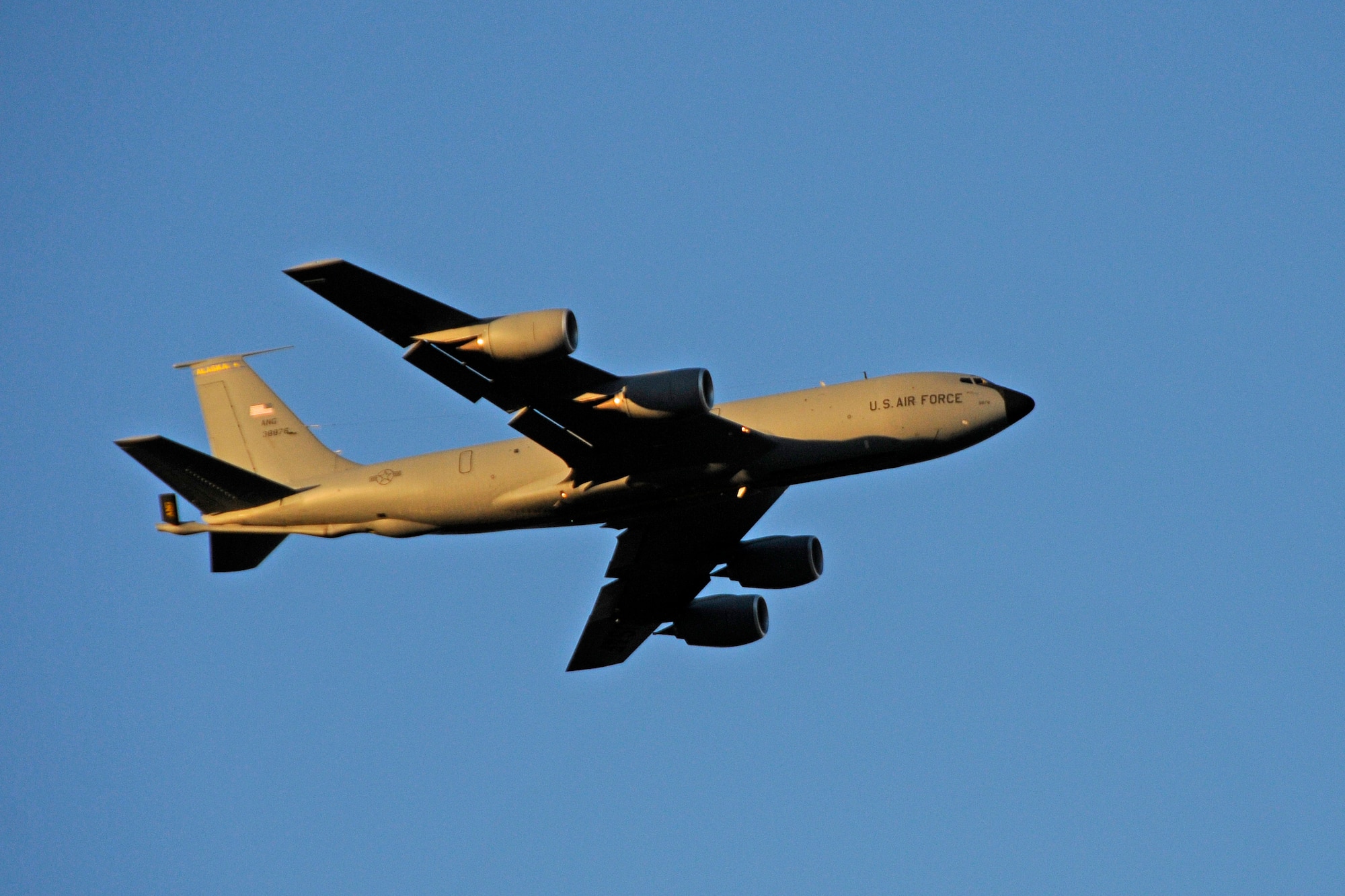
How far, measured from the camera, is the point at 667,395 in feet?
109

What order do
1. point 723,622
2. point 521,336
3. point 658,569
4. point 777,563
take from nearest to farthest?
point 521,336 → point 777,563 → point 658,569 → point 723,622

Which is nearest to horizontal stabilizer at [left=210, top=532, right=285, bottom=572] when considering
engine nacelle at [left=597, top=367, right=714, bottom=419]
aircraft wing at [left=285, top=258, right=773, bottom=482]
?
aircraft wing at [left=285, top=258, right=773, bottom=482]

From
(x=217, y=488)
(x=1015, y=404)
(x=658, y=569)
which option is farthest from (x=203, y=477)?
(x=1015, y=404)

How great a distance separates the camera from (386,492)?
37938mm

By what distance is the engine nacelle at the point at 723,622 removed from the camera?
4325 cm

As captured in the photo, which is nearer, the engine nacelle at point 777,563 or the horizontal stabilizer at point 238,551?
the horizontal stabilizer at point 238,551

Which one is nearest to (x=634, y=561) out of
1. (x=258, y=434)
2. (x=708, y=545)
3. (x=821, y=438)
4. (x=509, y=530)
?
(x=708, y=545)

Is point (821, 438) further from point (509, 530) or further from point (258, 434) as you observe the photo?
point (258, 434)

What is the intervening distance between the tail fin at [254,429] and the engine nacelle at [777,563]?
10.7 meters

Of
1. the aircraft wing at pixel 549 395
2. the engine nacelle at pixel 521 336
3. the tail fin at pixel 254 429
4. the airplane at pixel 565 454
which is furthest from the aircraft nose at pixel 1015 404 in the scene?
the tail fin at pixel 254 429

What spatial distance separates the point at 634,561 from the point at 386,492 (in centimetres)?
732

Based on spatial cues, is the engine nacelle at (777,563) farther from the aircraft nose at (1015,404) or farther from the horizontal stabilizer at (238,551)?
the horizontal stabilizer at (238,551)

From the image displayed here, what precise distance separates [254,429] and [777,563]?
14.8m

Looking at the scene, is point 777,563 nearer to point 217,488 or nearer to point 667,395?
A: point 667,395
